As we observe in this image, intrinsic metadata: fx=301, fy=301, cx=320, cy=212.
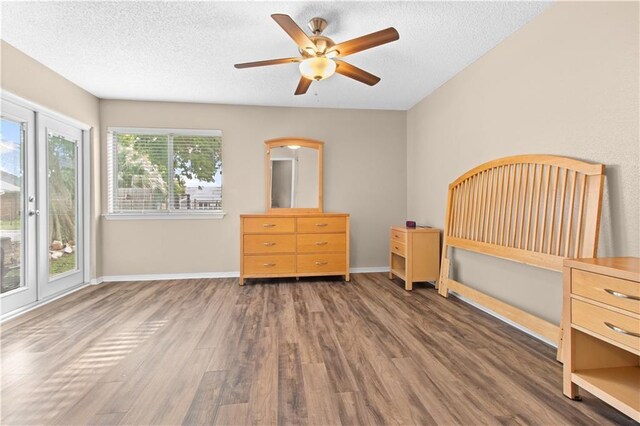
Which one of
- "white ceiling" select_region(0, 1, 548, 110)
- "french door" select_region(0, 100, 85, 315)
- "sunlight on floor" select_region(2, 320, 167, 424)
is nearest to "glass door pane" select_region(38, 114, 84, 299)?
"french door" select_region(0, 100, 85, 315)

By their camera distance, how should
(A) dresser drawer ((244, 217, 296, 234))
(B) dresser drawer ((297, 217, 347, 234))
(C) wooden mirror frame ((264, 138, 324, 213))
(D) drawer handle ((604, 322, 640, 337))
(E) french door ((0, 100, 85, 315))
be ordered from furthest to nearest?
(C) wooden mirror frame ((264, 138, 324, 213))
(B) dresser drawer ((297, 217, 347, 234))
(A) dresser drawer ((244, 217, 296, 234))
(E) french door ((0, 100, 85, 315))
(D) drawer handle ((604, 322, 640, 337))

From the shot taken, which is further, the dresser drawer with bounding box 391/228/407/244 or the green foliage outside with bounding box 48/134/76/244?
the dresser drawer with bounding box 391/228/407/244

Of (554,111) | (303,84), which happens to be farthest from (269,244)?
(554,111)

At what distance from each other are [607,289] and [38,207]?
446 cm

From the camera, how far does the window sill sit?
400 cm

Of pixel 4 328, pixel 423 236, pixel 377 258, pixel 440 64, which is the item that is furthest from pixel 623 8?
pixel 4 328

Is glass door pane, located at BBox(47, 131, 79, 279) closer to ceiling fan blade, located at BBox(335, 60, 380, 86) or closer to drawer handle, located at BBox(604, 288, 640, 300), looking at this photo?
ceiling fan blade, located at BBox(335, 60, 380, 86)

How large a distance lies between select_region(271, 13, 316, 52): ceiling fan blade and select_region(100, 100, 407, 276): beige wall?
217 centimetres

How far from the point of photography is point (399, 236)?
12.4ft

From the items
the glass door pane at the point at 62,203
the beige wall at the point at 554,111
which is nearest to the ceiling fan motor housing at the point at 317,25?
the beige wall at the point at 554,111

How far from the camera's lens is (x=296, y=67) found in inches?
121

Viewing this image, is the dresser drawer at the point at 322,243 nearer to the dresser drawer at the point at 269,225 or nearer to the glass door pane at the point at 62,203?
the dresser drawer at the point at 269,225

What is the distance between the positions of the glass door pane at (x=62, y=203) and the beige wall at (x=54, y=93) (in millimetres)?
209

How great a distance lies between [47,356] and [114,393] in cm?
82
